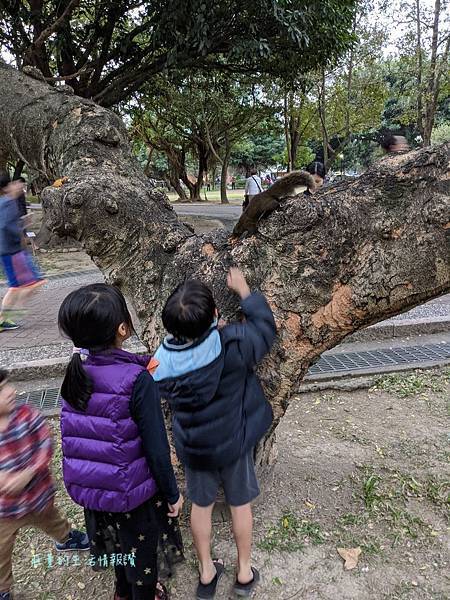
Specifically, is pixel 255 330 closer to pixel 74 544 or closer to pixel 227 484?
pixel 227 484

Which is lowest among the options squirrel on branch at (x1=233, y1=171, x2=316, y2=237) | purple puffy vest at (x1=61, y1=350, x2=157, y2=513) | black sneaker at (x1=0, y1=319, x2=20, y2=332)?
black sneaker at (x1=0, y1=319, x2=20, y2=332)

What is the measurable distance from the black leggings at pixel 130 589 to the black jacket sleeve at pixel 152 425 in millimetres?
454

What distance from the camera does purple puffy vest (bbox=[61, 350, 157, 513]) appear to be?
160cm

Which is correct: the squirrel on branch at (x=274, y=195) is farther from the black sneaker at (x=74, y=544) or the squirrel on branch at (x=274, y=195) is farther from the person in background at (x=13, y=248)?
the person in background at (x=13, y=248)

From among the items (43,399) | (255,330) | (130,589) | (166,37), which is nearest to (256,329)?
(255,330)

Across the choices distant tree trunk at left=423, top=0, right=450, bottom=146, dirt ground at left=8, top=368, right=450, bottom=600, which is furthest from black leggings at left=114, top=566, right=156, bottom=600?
distant tree trunk at left=423, top=0, right=450, bottom=146

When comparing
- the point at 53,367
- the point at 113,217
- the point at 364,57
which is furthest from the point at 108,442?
the point at 364,57

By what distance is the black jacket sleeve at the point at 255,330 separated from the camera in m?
1.81

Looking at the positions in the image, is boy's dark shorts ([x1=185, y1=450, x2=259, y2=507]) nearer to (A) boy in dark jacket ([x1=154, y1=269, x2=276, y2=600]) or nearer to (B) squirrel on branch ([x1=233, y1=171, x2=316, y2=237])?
(A) boy in dark jacket ([x1=154, y1=269, x2=276, y2=600])

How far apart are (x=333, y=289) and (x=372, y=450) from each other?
148cm

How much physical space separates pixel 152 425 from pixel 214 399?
27 centimetres

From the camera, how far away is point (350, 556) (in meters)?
2.22

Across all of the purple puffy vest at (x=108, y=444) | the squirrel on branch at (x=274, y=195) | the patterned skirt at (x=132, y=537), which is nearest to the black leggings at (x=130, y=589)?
the patterned skirt at (x=132, y=537)

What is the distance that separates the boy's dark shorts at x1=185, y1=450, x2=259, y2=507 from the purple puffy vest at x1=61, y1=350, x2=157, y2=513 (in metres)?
0.29
